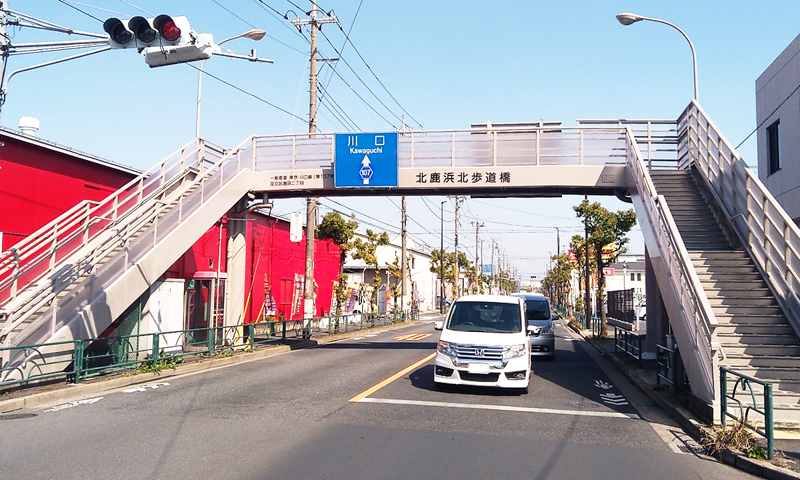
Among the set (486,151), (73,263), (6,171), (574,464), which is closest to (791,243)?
(574,464)

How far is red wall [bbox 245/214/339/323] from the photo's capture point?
31.2 m

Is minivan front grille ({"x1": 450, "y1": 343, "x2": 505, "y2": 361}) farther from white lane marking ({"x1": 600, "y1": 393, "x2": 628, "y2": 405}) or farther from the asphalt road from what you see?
white lane marking ({"x1": 600, "y1": 393, "x2": 628, "y2": 405})

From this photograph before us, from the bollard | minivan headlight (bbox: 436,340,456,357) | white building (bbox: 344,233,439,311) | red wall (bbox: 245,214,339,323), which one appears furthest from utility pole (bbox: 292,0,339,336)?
white building (bbox: 344,233,439,311)

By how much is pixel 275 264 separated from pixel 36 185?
17.1 m

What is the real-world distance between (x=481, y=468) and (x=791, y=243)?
26.4 ft

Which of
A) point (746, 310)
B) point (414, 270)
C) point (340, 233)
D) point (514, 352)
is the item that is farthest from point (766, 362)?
point (414, 270)

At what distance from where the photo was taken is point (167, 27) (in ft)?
31.5

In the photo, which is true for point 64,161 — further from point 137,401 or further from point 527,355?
point 527,355

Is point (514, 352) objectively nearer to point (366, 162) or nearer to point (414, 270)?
point (366, 162)

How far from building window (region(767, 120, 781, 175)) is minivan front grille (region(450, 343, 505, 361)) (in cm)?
1323

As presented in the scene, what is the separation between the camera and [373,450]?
7926 mm

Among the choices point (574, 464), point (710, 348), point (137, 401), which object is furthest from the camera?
point (137, 401)

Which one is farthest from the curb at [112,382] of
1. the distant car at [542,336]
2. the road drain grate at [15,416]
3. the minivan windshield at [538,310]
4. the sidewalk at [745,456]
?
the sidewalk at [745,456]

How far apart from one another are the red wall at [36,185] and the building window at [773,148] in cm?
2108
